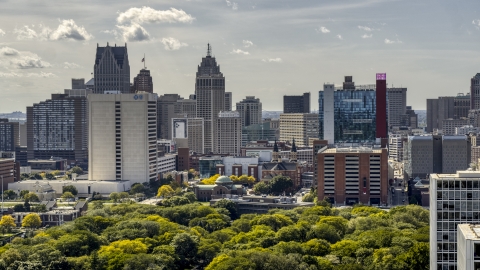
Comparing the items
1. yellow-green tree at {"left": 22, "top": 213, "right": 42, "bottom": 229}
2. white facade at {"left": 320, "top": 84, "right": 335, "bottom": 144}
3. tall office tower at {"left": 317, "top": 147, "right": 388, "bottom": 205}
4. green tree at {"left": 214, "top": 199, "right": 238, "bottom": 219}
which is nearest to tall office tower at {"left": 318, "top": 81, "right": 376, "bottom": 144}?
white facade at {"left": 320, "top": 84, "right": 335, "bottom": 144}

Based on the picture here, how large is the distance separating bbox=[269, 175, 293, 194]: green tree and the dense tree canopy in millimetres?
42148

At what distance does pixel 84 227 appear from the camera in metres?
97.1

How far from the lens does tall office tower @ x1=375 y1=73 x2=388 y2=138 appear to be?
600 feet

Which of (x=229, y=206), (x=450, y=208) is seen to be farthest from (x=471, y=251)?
(x=229, y=206)

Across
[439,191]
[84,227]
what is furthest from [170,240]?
[439,191]

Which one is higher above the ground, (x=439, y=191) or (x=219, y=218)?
(x=439, y=191)

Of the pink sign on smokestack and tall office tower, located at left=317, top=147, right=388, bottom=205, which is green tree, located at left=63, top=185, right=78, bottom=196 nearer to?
tall office tower, located at left=317, top=147, right=388, bottom=205

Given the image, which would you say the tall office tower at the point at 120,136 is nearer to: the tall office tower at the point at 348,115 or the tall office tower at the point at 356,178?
the tall office tower at the point at 356,178

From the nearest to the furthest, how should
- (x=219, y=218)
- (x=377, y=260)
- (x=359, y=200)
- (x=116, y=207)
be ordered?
(x=377, y=260) < (x=219, y=218) < (x=116, y=207) < (x=359, y=200)

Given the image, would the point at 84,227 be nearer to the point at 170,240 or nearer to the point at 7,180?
the point at 170,240

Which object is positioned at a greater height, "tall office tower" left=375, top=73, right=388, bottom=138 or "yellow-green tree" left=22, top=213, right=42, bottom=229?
"tall office tower" left=375, top=73, right=388, bottom=138

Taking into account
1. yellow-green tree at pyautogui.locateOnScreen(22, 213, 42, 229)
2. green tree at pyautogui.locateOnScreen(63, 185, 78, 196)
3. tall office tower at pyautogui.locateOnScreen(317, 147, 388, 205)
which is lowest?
yellow-green tree at pyautogui.locateOnScreen(22, 213, 42, 229)

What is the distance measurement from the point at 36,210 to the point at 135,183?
29745 mm

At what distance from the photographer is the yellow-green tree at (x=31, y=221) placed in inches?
4589
